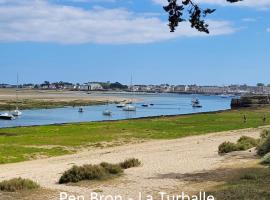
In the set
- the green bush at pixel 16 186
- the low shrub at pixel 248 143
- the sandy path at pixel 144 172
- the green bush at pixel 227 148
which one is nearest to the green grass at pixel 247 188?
the sandy path at pixel 144 172

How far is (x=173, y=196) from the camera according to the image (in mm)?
17234

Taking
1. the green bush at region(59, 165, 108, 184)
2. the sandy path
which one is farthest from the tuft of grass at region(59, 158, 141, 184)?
the sandy path

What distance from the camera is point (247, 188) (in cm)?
1705

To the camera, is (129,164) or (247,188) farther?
(129,164)

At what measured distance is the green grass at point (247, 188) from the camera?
15719 mm

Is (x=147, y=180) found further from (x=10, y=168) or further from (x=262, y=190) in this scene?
(x=10, y=168)

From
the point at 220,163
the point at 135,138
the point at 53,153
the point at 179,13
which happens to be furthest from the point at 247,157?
the point at 135,138

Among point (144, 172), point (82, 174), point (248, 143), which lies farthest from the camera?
point (248, 143)

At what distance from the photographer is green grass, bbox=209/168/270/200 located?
15719 millimetres

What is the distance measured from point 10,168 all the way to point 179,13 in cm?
1619

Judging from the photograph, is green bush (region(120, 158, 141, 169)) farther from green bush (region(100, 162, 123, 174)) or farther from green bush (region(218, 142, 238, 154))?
green bush (region(218, 142, 238, 154))

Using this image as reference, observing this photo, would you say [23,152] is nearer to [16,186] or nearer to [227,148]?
[227,148]

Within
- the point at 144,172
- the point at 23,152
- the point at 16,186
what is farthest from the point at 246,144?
the point at 16,186

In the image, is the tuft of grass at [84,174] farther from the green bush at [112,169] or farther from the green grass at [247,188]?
the green grass at [247,188]
